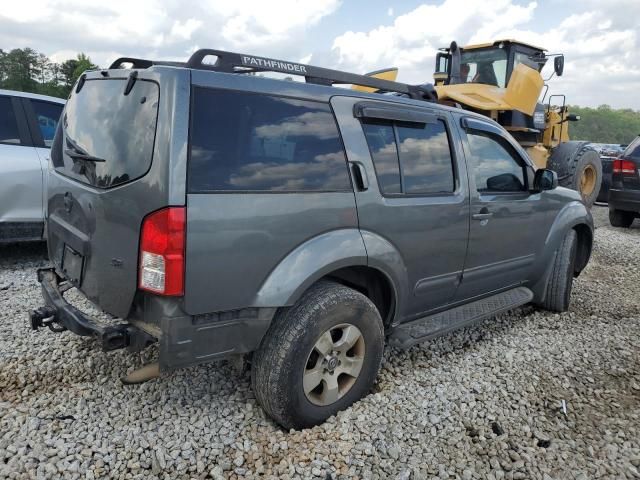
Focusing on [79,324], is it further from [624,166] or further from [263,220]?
[624,166]

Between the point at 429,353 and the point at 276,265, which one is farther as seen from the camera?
the point at 429,353

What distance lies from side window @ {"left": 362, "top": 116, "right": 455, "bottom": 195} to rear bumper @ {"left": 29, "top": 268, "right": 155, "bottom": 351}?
1575 millimetres

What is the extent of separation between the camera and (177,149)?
2250mm

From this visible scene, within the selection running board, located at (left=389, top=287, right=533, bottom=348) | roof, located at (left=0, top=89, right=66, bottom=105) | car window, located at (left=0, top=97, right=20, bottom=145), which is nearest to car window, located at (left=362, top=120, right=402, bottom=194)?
running board, located at (left=389, top=287, right=533, bottom=348)

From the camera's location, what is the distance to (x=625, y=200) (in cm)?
872

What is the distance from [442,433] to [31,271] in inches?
174

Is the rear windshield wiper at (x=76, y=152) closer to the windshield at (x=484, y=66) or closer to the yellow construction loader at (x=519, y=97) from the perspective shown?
the yellow construction loader at (x=519, y=97)

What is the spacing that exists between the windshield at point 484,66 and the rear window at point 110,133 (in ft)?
25.1

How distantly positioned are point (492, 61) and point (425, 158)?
6.60m

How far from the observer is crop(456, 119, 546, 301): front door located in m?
3.64

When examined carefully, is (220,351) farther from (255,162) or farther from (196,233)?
(255,162)

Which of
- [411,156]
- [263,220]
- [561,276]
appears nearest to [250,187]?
[263,220]

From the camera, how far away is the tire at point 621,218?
9.16 m

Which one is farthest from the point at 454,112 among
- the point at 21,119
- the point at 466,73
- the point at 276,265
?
the point at 466,73
